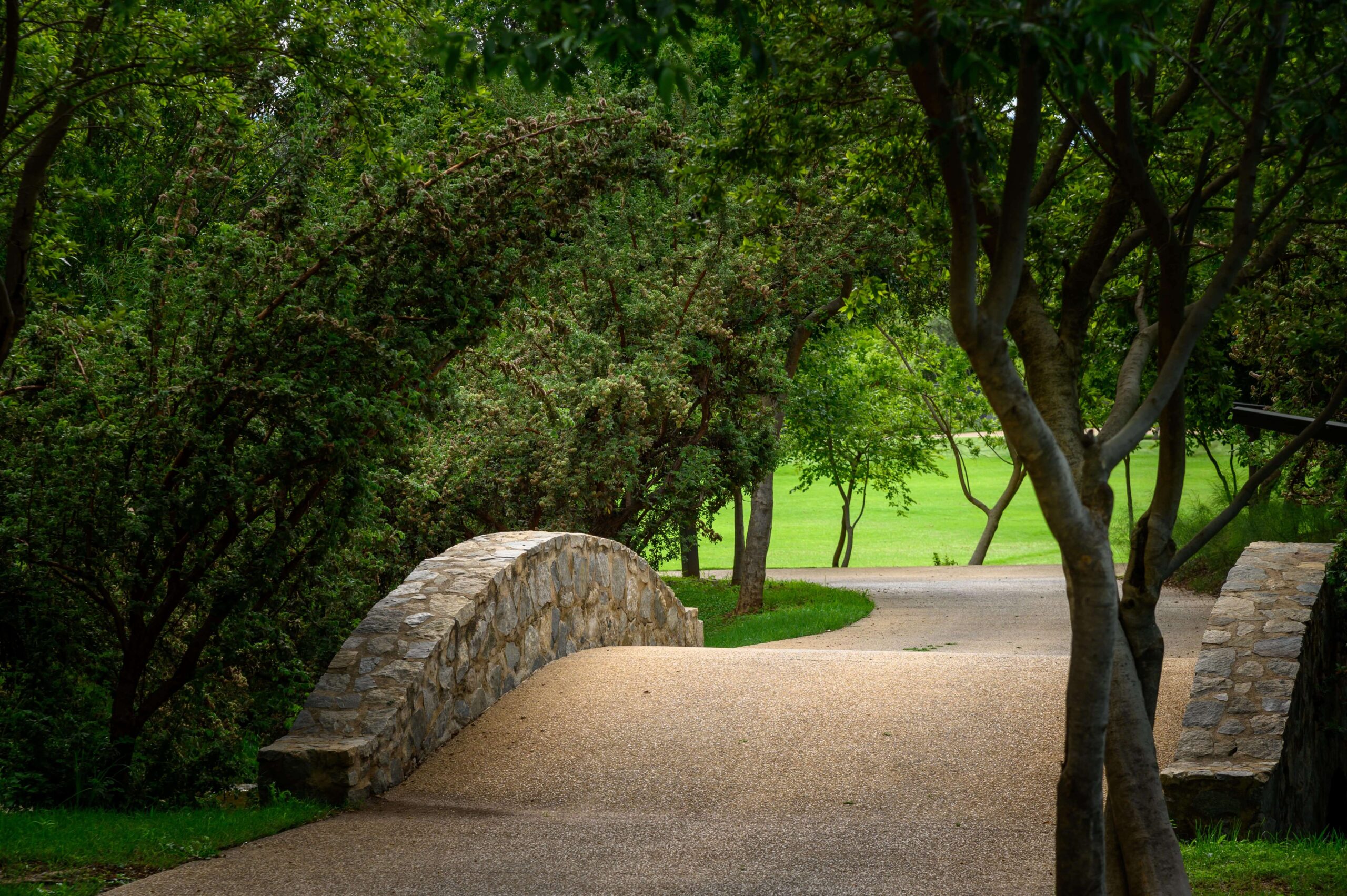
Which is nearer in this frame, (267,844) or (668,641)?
(267,844)

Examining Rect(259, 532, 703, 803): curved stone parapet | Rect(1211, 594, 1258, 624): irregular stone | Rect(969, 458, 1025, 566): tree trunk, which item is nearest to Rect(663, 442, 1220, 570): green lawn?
Rect(969, 458, 1025, 566): tree trunk

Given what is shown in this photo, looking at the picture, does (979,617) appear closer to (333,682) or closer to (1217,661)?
(1217,661)

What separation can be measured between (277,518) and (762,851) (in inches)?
124

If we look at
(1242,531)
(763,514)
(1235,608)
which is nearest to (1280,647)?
(1235,608)

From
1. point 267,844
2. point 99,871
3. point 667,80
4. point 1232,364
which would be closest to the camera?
point 667,80

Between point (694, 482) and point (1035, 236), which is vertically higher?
point (1035, 236)

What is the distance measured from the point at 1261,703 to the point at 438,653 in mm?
4693

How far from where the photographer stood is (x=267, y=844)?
4.93 meters

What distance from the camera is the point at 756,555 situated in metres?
17.6

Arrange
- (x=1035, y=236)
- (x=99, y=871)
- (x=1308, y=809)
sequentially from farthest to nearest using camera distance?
(x=1308, y=809), (x=1035, y=236), (x=99, y=871)

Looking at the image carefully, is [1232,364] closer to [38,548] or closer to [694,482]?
[694,482]

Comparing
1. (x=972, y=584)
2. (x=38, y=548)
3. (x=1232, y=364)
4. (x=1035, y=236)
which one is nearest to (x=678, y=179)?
(x=1035, y=236)

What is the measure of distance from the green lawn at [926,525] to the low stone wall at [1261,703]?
20.7 m

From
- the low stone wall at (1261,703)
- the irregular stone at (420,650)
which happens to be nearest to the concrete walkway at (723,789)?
the low stone wall at (1261,703)
